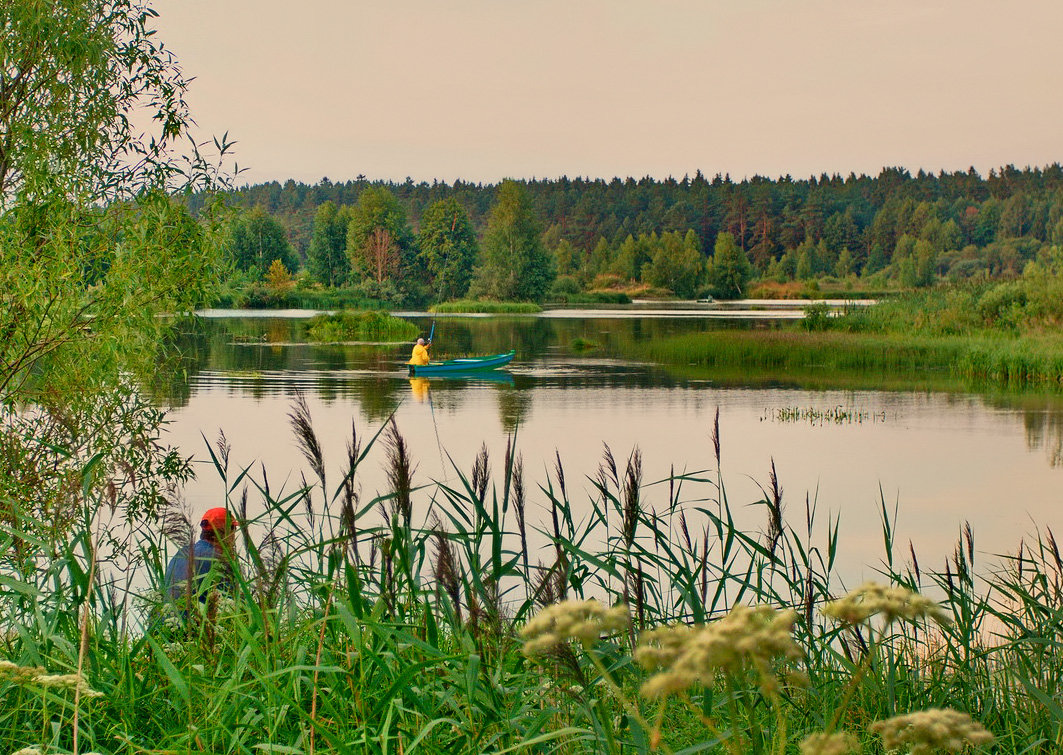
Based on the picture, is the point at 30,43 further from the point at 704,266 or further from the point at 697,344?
the point at 704,266

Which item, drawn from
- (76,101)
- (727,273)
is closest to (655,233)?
(727,273)

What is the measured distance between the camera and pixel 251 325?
164 ft

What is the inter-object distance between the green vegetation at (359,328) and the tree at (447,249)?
1720 inches

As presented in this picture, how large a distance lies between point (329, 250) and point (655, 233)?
45859 millimetres

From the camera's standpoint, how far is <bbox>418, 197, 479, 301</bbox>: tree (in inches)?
3551

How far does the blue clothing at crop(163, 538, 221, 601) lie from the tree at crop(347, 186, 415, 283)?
85222 millimetres

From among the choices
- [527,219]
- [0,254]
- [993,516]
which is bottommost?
[993,516]

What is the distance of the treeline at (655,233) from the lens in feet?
285

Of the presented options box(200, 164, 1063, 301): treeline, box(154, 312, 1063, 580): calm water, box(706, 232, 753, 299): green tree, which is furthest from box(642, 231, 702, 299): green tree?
box(154, 312, 1063, 580): calm water

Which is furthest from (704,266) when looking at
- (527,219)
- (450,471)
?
(450,471)

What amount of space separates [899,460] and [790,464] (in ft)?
6.01

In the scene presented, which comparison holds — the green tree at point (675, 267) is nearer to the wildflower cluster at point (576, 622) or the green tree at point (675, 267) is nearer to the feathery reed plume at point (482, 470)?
the feathery reed plume at point (482, 470)

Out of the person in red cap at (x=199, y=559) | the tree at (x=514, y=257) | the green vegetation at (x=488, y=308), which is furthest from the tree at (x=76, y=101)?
the tree at (x=514, y=257)

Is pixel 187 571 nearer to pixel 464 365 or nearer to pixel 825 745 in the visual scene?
pixel 825 745
